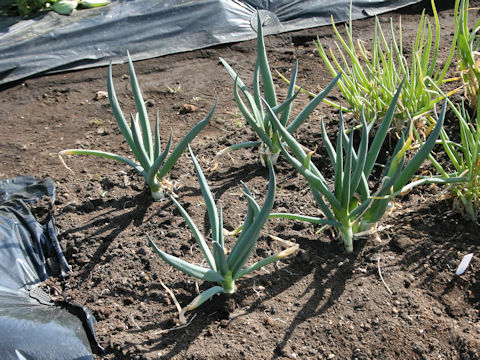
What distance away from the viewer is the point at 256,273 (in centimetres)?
211

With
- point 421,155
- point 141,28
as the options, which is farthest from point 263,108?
point 141,28

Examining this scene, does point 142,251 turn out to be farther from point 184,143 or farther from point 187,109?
point 187,109

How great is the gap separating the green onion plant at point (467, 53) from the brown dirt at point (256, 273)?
0.62 meters

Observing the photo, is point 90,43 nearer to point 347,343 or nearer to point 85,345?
point 85,345

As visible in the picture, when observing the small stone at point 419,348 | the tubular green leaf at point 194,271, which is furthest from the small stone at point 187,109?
the small stone at point 419,348

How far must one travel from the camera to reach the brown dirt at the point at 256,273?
1.85m

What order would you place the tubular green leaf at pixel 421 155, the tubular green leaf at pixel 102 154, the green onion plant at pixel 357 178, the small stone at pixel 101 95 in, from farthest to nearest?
the small stone at pixel 101 95 → the tubular green leaf at pixel 102 154 → the green onion plant at pixel 357 178 → the tubular green leaf at pixel 421 155

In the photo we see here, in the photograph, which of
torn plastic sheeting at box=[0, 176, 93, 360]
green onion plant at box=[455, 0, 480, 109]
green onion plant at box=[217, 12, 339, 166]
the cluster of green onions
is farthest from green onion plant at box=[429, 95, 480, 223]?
torn plastic sheeting at box=[0, 176, 93, 360]

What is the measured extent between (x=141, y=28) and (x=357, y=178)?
264 centimetres

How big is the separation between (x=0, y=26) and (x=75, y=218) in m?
2.32

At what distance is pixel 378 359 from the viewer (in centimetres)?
179

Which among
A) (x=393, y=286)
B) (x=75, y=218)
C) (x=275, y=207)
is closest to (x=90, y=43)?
(x=75, y=218)

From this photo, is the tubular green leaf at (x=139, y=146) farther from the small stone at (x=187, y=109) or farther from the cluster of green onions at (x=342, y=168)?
the small stone at (x=187, y=109)

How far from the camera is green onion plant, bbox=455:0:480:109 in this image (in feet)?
7.68
